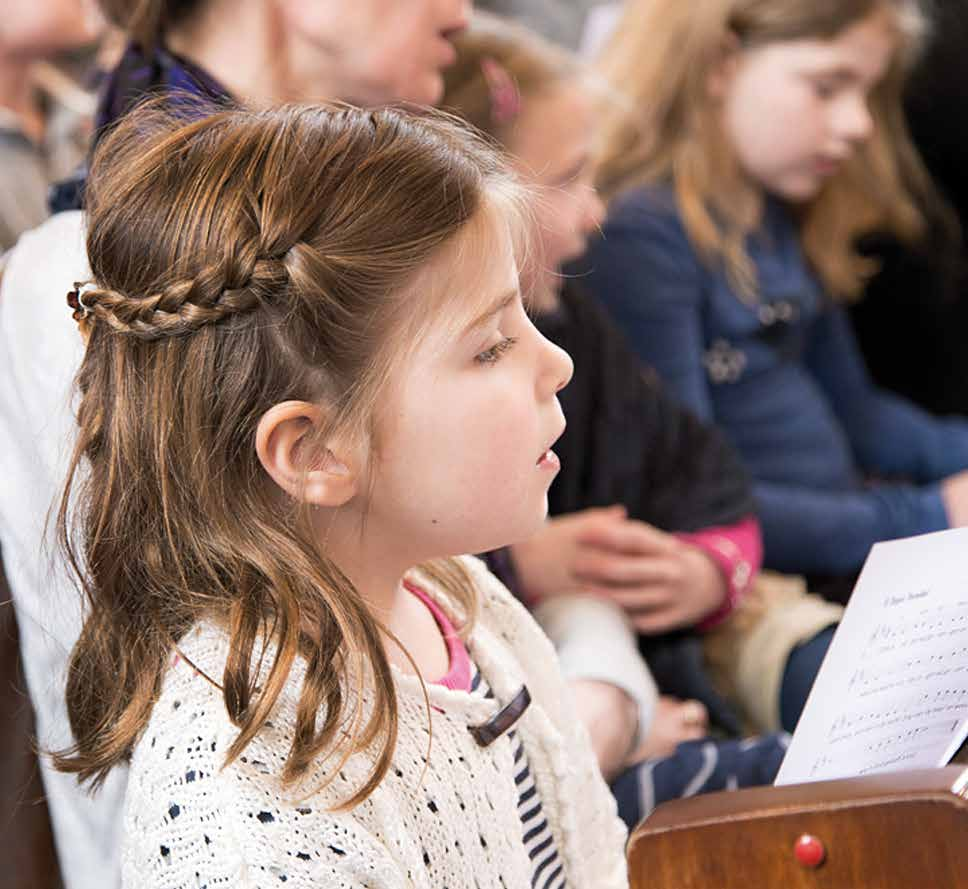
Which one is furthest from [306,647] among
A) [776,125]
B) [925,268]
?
[925,268]

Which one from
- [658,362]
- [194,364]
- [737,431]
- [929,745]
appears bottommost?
[737,431]

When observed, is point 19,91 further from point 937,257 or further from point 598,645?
point 937,257

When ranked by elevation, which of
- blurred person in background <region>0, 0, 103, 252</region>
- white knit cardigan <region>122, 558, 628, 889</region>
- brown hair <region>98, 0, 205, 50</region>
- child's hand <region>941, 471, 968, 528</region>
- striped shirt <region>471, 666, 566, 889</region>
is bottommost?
child's hand <region>941, 471, 968, 528</region>

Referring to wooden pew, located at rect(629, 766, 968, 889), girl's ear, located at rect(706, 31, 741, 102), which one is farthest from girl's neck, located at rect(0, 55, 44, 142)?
wooden pew, located at rect(629, 766, 968, 889)

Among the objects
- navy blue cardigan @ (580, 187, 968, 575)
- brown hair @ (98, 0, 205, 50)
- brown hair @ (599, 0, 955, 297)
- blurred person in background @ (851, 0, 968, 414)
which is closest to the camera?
brown hair @ (98, 0, 205, 50)

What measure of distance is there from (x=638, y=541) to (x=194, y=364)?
661 millimetres

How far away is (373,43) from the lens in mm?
1003

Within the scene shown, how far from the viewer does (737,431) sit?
5.31ft

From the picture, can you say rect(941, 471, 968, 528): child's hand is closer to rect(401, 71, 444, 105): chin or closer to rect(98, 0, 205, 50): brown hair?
rect(401, 71, 444, 105): chin

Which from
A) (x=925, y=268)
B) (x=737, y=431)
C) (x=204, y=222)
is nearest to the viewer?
(x=204, y=222)

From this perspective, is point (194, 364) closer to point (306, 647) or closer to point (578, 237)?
point (306, 647)

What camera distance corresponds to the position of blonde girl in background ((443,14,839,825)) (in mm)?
1182

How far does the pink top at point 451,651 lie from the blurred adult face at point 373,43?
40 centimetres

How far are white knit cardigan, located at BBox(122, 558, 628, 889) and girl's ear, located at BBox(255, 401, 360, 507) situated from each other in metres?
0.09
